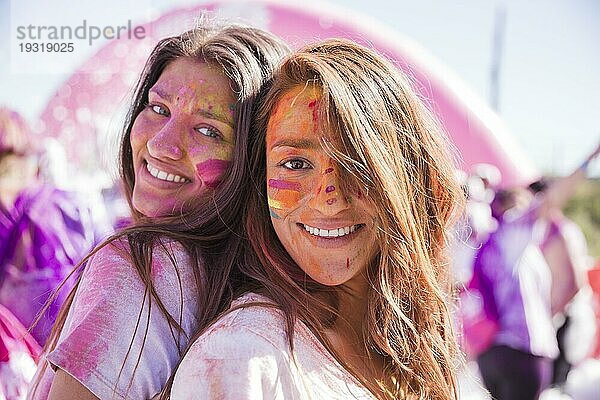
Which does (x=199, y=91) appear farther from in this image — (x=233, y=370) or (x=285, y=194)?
(x=233, y=370)

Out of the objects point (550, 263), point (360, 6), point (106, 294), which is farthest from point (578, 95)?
point (106, 294)

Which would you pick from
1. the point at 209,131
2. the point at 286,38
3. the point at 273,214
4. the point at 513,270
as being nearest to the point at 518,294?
the point at 513,270

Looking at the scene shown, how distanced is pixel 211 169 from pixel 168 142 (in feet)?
0.30

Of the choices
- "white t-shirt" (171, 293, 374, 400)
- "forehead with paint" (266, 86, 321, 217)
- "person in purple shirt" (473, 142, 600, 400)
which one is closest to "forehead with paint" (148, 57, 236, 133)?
"forehead with paint" (266, 86, 321, 217)

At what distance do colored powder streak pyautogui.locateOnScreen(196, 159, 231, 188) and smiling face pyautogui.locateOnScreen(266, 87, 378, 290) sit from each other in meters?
0.18

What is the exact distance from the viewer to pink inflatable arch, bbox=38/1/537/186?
12.1 feet

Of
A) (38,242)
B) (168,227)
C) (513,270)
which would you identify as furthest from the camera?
(513,270)

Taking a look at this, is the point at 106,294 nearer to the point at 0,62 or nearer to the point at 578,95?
the point at 0,62

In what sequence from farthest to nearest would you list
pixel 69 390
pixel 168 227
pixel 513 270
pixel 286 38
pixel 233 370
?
pixel 286 38, pixel 513 270, pixel 168 227, pixel 69 390, pixel 233 370

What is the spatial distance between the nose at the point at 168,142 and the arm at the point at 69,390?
16.6 inches

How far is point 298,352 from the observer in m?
1.20

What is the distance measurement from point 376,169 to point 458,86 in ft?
8.66

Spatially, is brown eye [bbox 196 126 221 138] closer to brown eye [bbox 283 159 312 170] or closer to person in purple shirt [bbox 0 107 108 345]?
brown eye [bbox 283 159 312 170]

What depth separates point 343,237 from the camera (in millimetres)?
1308
